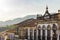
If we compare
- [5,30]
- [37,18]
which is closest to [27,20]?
[37,18]

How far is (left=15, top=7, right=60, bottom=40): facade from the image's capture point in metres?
2.73

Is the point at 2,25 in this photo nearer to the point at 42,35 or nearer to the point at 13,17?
the point at 13,17

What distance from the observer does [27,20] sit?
2.91 m

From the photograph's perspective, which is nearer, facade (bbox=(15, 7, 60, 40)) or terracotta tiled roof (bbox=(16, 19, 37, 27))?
facade (bbox=(15, 7, 60, 40))

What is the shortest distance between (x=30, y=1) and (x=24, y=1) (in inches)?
3.5

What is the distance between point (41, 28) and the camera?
283cm

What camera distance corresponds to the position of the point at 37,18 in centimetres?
284

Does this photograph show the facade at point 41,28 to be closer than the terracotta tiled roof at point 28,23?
Yes

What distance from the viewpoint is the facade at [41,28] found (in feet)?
8.95

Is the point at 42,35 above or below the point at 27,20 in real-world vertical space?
below

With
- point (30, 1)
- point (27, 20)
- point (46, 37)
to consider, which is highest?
point (30, 1)

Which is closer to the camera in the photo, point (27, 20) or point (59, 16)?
point (59, 16)

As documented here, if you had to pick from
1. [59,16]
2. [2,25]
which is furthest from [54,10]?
[2,25]

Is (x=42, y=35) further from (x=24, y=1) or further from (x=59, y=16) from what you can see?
(x=24, y=1)
